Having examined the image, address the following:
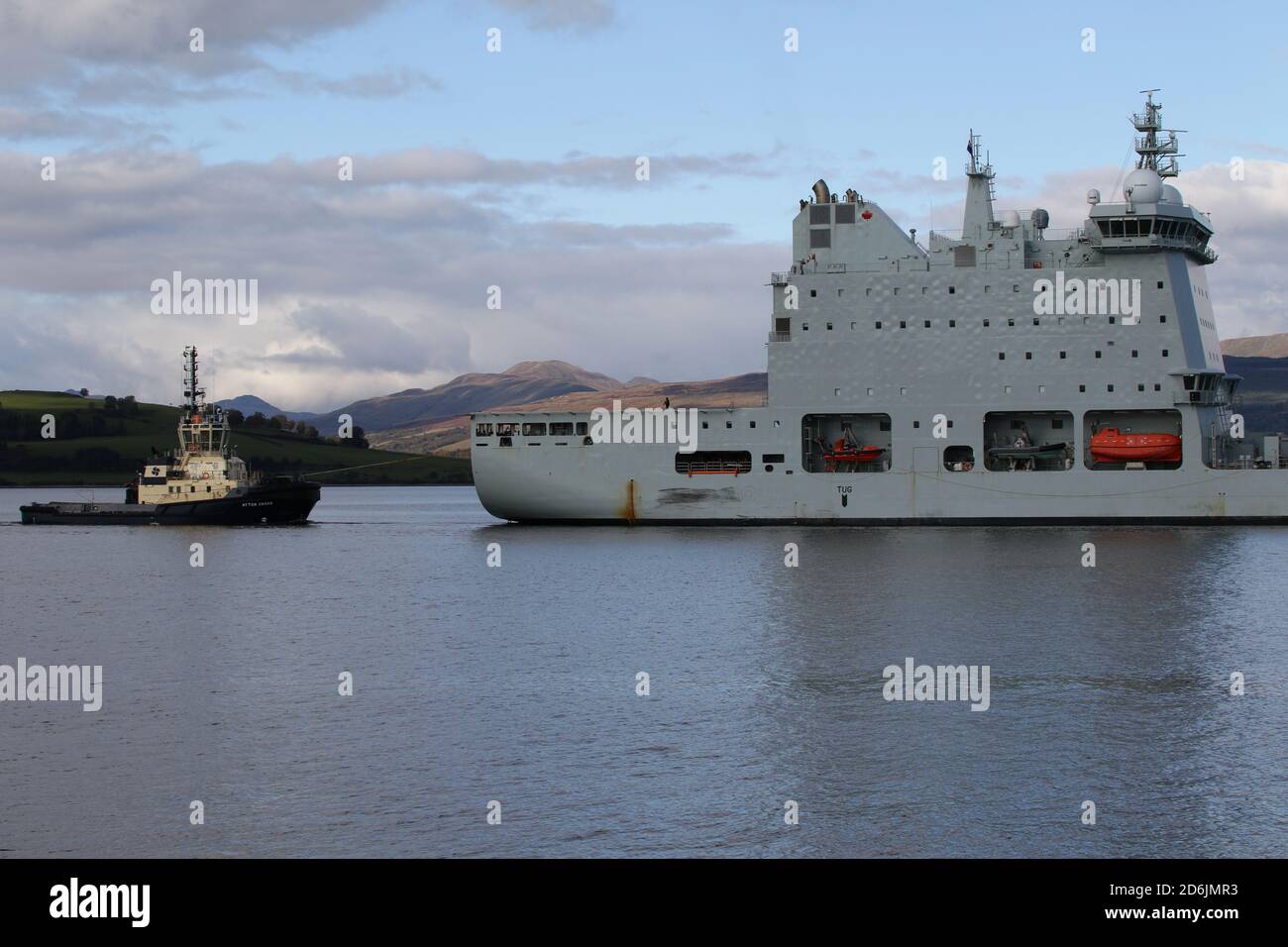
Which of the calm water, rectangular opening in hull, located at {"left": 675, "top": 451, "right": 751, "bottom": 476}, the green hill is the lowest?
the calm water

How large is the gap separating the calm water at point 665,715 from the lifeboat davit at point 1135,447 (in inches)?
343

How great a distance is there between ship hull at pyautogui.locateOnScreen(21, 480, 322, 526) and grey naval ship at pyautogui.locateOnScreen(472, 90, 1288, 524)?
61.3ft

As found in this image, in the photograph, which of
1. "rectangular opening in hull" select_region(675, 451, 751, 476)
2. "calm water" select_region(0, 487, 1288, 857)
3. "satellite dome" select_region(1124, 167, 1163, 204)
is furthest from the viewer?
"rectangular opening in hull" select_region(675, 451, 751, 476)

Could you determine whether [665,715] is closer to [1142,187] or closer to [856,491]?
[856,491]

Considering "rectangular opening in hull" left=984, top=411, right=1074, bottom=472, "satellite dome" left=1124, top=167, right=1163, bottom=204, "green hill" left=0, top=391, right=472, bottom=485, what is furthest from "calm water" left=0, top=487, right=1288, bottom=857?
"green hill" left=0, top=391, right=472, bottom=485

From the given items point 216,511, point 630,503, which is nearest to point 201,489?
point 216,511

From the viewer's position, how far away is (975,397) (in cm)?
5069

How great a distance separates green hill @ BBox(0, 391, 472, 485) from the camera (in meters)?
142

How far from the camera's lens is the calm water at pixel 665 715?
1456cm

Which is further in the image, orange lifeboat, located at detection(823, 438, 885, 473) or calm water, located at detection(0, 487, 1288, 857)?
orange lifeboat, located at detection(823, 438, 885, 473)

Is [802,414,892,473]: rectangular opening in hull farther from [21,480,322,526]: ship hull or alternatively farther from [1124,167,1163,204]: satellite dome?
[21,480,322,526]: ship hull

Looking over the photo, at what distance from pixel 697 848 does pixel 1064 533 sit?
4013 cm
